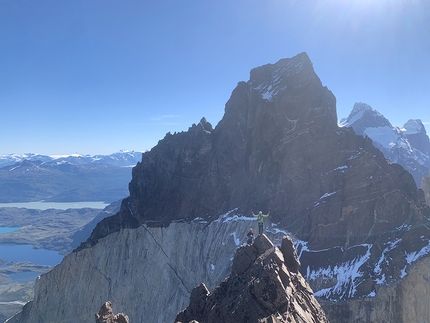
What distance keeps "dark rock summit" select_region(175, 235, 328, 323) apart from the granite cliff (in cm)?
3707

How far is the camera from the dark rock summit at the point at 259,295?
22.3 meters

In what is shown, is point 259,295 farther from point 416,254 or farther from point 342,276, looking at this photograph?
point 416,254

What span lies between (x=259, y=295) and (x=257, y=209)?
59.2 m

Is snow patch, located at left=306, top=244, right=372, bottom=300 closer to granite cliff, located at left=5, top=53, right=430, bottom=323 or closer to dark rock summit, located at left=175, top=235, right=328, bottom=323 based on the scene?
granite cliff, located at left=5, top=53, right=430, bottom=323

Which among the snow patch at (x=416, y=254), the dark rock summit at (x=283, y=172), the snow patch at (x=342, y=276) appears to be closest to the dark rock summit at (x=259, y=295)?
the snow patch at (x=342, y=276)

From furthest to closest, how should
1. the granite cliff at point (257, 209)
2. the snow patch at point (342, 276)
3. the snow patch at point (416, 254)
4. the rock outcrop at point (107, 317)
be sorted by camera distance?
the granite cliff at point (257, 209), the snow patch at point (342, 276), the snow patch at point (416, 254), the rock outcrop at point (107, 317)

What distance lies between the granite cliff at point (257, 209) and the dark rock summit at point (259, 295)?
37070 mm

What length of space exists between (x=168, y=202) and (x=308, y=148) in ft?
126

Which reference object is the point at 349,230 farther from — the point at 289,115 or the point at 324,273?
the point at 289,115

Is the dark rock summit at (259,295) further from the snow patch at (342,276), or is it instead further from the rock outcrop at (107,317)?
the snow patch at (342,276)

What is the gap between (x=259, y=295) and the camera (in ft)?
74.4

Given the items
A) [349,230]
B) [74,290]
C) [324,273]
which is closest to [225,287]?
[324,273]

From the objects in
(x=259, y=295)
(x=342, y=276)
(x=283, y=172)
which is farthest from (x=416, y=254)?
(x=259, y=295)

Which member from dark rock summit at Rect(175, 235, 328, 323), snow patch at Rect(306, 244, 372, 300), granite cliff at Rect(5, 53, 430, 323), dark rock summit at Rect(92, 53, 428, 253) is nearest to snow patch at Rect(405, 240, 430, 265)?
granite cliff at Rect(5, 53, 430, 323)
